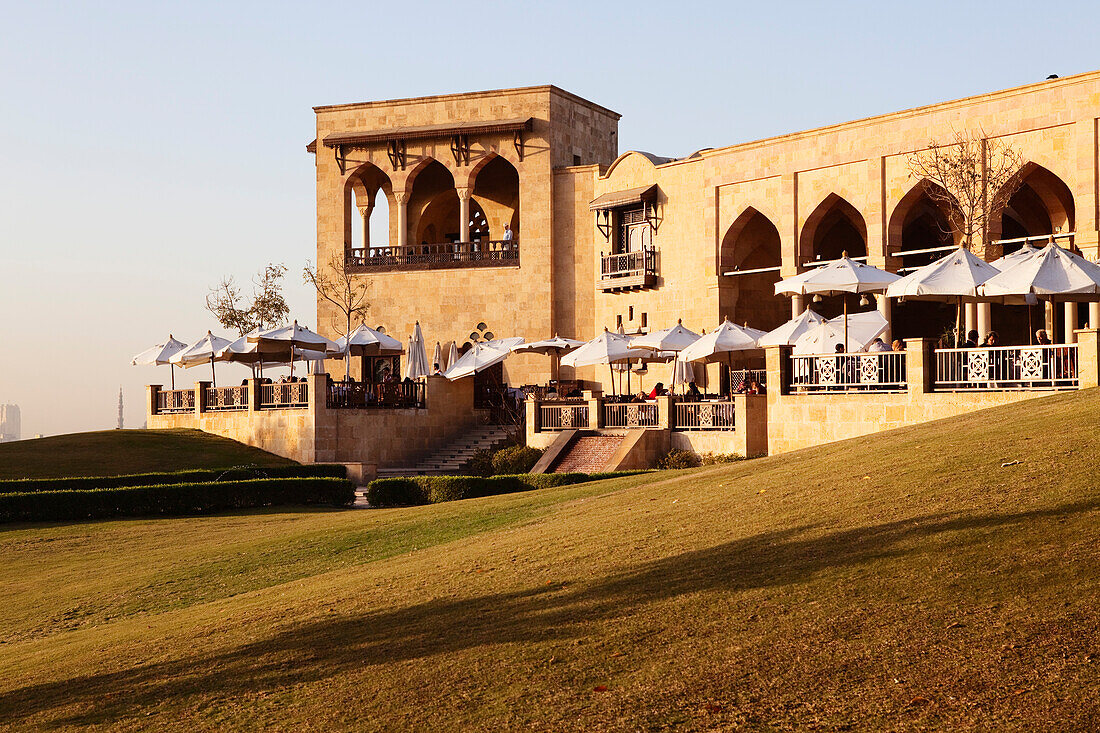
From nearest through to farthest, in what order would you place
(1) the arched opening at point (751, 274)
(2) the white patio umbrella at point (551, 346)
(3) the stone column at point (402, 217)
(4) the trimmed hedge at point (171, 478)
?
(4) the trimmed hedge at point (171, 478)
(2) the white patio umbrella at point (551, 346)
(1) the arched opening at point (751, 274)
(3) the stone column at point (402, 217)

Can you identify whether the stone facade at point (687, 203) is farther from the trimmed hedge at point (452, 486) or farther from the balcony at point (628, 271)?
the trimmed hedge at point (452, 486)

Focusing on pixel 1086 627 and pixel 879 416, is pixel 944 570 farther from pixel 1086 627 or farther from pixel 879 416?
pixel 879 416

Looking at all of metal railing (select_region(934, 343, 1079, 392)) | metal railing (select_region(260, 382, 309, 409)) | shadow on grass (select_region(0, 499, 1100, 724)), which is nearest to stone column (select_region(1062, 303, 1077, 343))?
metal railing (select_region(934, 343, 1079, 392))

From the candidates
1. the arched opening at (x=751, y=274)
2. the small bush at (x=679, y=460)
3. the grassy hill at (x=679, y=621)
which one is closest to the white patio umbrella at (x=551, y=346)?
the arched opening at (x=751, y=274)

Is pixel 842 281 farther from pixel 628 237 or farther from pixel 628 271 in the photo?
pixel 628 237

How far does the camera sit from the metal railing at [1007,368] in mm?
21000

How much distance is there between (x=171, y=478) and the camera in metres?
25.2

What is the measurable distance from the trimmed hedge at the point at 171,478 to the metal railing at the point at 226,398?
295 inches

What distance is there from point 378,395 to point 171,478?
29.5 feet

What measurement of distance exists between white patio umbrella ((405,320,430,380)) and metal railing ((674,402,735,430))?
31.3 feet

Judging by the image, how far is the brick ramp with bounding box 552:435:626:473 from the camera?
27.9m

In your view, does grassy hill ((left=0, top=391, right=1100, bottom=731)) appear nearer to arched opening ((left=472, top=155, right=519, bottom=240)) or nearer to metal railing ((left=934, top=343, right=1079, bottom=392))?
metal railing ((left=934, top=343, right=1079, bottom=392))

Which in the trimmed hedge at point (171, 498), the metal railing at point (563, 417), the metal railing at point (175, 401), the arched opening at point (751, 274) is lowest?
the trimmed hedge at point (171, 498)

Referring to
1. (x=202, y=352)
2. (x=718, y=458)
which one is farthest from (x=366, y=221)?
(x=718, y=458)
